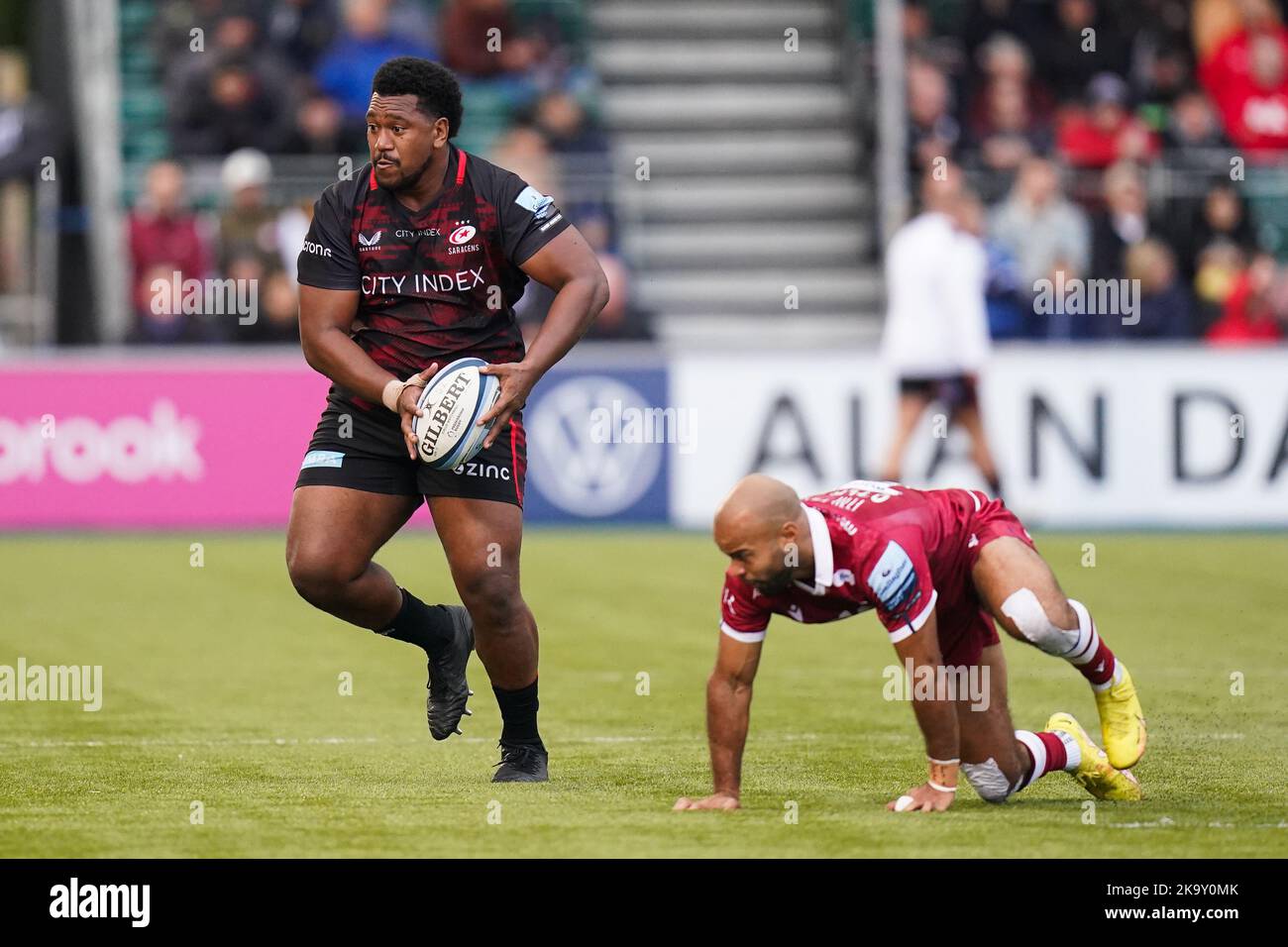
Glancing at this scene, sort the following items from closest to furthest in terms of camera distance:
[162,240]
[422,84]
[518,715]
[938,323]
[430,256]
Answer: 1. [422,84]
2. [430,256]
3. [518,715]
4. [938,323]
5. [162,240]

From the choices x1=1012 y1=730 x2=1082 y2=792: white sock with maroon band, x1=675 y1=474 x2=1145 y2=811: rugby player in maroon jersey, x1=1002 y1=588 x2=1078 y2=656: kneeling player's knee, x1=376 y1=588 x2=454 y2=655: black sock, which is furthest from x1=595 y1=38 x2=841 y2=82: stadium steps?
x1=1002 y1=588 x2=1078 y2=656: kneeling player's knee

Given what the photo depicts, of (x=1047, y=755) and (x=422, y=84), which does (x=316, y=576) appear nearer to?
(x=422, y=84)

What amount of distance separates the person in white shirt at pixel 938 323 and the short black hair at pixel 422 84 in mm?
9902

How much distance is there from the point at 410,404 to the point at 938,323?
10.6 meters

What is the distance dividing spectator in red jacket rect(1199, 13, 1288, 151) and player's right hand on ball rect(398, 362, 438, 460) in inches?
647

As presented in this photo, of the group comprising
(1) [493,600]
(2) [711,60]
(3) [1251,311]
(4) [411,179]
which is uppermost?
(2) [711,60]

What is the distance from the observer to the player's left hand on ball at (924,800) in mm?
7504

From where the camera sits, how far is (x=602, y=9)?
25.2 meters

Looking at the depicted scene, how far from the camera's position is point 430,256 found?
27.3 feet

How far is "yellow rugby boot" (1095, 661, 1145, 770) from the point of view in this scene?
803 centimetres

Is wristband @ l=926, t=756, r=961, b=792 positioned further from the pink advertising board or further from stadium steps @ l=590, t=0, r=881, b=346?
stadium steps @ l=590, t=0, r=881, b=346

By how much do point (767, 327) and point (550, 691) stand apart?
39.3 ft

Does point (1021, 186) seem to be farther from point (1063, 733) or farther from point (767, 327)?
point (1063, 733)

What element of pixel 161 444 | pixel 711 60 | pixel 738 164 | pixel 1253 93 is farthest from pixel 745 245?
pixel 161 444
